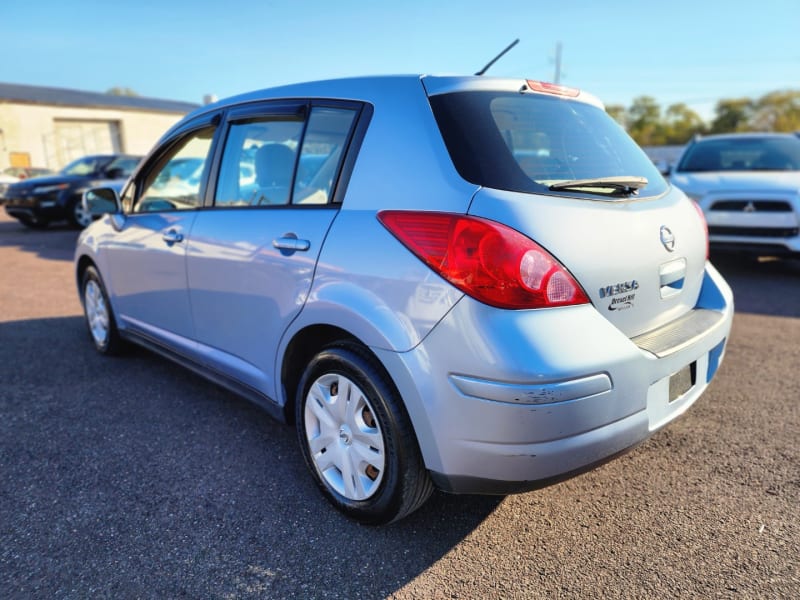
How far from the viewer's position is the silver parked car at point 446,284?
72.1 inches

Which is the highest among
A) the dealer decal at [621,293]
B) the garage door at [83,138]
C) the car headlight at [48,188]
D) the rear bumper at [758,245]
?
the garage door at [83,138]

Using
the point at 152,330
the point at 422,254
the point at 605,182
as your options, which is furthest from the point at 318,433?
the point at 152,330

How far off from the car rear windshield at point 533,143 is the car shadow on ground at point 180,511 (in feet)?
4.54

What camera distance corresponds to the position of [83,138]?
36.3 meters

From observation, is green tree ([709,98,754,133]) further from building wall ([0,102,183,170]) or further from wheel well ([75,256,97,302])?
wheel well ([75,256,97,302])

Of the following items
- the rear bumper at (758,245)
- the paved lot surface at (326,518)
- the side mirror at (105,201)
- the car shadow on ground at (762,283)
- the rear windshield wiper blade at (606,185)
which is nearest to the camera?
the paved lot surface at (326,518)

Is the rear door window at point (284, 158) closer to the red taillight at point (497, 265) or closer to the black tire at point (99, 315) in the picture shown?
the red taillight at point (497, 265)

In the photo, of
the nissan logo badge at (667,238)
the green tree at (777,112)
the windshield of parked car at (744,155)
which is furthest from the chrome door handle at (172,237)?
the green tree at (777,112)

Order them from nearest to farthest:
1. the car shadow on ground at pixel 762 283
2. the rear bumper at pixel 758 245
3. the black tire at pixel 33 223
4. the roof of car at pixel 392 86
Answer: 1. the roof of car at pixel 392 86
2. the car shadow on ground at pixel 762 283
3. the rear bumper at pixel 758 245
4. the black tire at pixel 33 223

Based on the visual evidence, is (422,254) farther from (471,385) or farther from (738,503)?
(738,503)

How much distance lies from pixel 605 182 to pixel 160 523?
221 centimetres

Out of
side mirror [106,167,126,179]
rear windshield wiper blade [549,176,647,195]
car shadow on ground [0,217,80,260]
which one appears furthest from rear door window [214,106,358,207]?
side mirror [106,167,126,179]

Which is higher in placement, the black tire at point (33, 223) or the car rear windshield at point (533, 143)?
the car rear windshield at point (533, 143)

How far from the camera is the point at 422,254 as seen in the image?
76.5 inches
